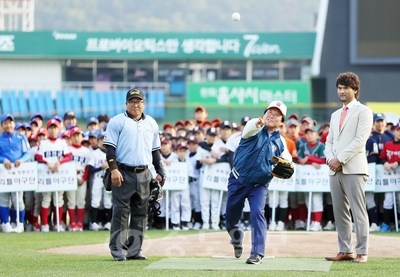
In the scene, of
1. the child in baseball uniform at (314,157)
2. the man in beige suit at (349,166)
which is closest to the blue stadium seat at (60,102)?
the child in baseball uniform at (314,157)

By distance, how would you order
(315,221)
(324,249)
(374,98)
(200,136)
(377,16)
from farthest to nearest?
(374,98), (377,16), (200,136), (315,221), (324,249)

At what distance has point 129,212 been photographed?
387 inches

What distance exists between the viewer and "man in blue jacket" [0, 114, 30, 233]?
48.9 feet

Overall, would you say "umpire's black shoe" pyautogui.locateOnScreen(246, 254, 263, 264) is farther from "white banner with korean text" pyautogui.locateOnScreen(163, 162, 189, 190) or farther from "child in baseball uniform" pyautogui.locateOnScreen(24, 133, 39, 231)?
"child in baseball uniform" pyautogui.locateOnScreen(24, 133, 39, 231)

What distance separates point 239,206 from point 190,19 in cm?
8662

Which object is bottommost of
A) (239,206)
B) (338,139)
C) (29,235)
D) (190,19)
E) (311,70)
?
(29,235)

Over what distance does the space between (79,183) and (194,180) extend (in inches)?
90.4

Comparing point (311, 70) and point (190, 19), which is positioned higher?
point (190, 19)

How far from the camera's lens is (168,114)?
32000 mm

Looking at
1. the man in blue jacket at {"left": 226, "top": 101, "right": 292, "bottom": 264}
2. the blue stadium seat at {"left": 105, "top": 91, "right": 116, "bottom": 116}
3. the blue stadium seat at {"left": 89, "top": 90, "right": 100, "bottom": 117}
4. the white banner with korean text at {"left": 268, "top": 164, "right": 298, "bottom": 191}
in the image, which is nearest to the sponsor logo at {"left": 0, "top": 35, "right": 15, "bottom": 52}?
the blue stadium seat at {"left": 89, "top": 90, "right": 100, "bottom": 117}

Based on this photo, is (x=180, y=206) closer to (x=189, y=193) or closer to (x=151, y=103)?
(x=189, y=193)

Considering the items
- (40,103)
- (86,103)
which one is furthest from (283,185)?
(40,103)

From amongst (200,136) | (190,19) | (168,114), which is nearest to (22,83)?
(168,114)

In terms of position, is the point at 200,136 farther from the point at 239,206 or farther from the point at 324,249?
the point at 239,206
